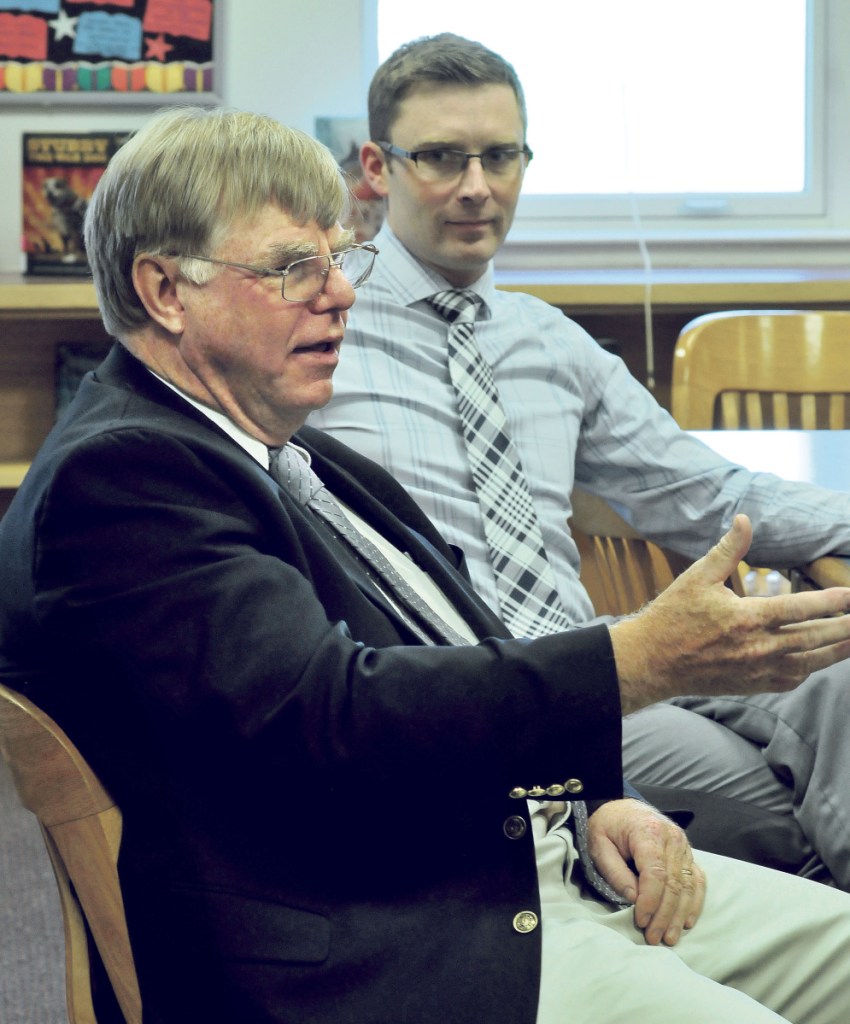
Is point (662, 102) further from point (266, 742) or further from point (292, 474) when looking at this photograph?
point (266, 742)

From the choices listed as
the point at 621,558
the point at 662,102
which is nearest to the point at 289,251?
the point at 621,558

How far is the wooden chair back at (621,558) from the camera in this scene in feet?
6.34

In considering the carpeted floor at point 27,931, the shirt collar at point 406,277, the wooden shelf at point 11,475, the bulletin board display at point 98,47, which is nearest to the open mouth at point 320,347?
the shirt collar at point 406,277

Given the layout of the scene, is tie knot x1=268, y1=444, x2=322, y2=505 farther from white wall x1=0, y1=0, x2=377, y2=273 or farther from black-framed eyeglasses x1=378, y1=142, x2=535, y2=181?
white wall x1=0, y1=0, x2=377, y2=273

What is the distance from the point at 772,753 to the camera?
4.93 ft

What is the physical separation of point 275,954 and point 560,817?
357 mm

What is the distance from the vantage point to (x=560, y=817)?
1.21 m

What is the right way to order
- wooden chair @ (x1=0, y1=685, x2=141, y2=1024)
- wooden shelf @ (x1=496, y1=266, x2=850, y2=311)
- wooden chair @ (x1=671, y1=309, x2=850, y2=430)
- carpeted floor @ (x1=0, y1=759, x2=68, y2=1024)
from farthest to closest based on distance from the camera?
wooden shelf @ (x1=496, y1=266, x2=850, y2=311)
wooden chair @ (x1=671, y1=309, x2=850, y2=430)
carpeted floor @ (x1=0, y1=759, x2=68, y2=1024)
wooden chair @ (x1=0, y1=685, x2=141, y2=1024)

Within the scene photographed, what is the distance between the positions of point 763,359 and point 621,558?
17.9 inches

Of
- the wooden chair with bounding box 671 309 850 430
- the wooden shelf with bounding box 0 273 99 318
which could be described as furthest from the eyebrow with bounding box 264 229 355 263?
the wooden shelf with bounding box 0 273 99 318

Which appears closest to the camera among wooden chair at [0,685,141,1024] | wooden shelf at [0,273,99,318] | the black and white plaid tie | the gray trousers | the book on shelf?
wooden chair at [0,685,141,1024]

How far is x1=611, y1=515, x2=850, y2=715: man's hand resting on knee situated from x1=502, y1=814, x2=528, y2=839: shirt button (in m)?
0.12

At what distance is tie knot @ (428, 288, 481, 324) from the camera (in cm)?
197

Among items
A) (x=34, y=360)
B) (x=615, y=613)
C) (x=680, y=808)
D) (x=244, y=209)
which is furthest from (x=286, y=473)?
(x=34, y=360)
